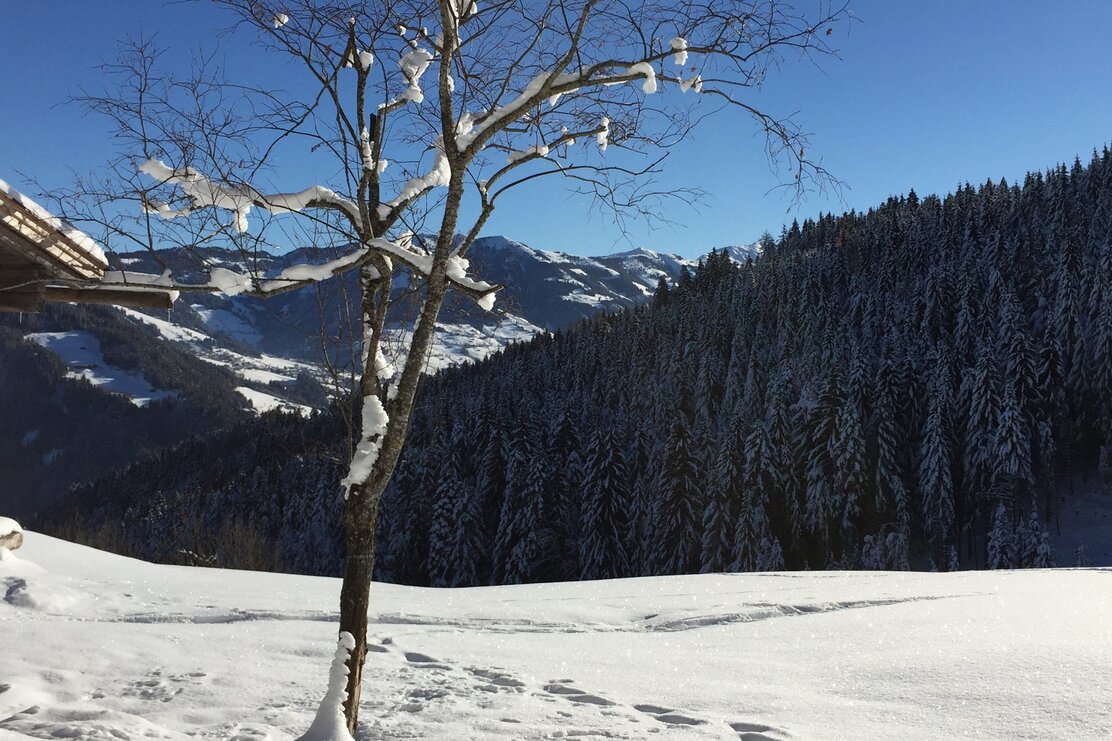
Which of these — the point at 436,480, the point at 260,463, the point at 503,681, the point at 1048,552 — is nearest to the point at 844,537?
the point at 1048,552

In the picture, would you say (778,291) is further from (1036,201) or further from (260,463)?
(260,463)

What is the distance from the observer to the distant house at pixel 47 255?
17.2 feet

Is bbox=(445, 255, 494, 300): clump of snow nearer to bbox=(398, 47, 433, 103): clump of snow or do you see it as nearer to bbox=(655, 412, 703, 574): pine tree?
bbox=(398, 47, 433, 103): clump of snow

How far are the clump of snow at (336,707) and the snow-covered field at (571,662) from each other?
71cm

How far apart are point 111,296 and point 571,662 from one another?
5.39 m

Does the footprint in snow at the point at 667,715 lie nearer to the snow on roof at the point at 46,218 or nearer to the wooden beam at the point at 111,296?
the wooden beam at the point at 111,296

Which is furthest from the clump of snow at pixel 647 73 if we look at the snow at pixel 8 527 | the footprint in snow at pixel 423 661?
the snow at pixel 8 527

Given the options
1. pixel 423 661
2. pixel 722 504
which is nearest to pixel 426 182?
pixel 423 661

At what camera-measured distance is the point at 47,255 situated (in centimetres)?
567

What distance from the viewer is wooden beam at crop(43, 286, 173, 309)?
208 inches

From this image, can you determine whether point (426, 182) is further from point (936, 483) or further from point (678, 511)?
point (936, 483)

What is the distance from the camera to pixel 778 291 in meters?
76.8

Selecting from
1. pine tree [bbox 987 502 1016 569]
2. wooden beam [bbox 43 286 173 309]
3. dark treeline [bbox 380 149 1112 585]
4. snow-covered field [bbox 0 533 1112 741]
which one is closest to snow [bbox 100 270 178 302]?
wooden beam [bbox 43 286 173 309]

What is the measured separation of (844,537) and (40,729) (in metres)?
53.3
